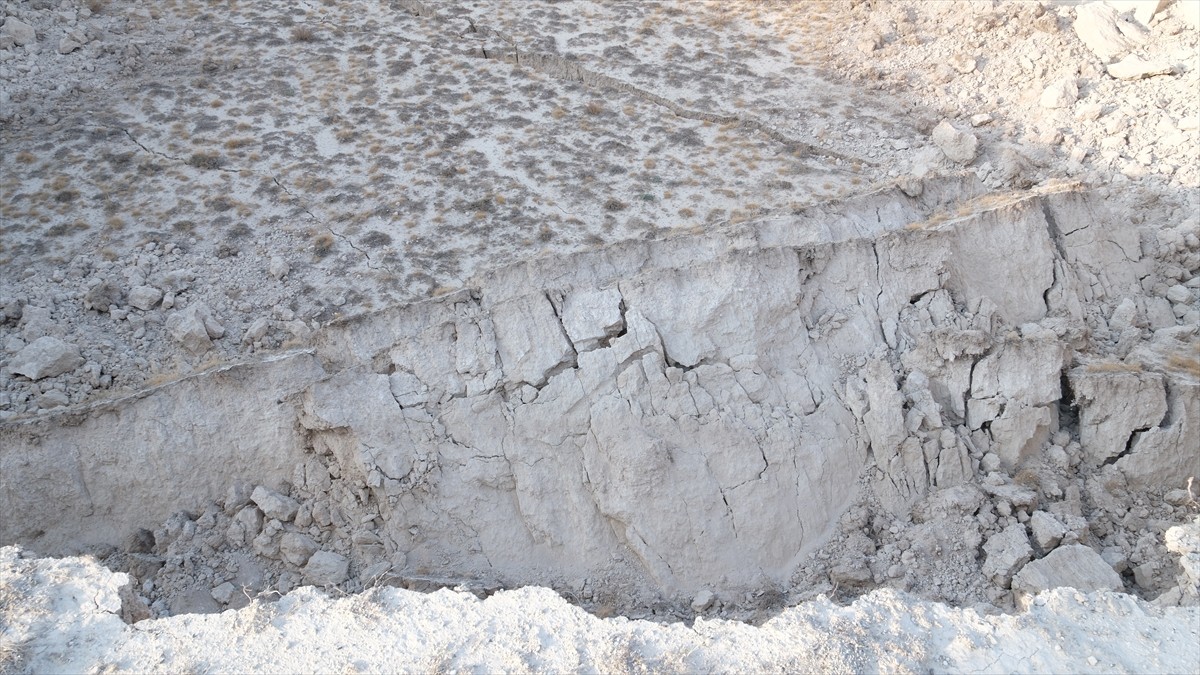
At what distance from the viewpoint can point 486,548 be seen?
32.1 ft

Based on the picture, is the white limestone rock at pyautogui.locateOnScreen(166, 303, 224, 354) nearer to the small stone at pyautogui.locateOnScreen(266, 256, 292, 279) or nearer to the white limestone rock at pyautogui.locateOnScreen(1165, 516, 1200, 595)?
the small stone at pyautogui.locateOnScreen(266, 256, 292, 279)

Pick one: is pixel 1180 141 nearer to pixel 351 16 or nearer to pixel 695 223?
pixel 695 223

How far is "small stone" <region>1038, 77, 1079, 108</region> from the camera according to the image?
14781 millimetres

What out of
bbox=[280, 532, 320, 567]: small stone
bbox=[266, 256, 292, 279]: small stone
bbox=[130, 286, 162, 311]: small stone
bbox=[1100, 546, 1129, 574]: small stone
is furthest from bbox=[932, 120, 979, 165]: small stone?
bbox=[130, 286, 162, 311]: small stone

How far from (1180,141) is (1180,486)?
5957mm

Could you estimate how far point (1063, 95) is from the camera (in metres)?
14.8

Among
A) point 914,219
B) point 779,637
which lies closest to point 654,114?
point 914,219

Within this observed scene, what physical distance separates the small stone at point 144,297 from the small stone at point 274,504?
3302mm

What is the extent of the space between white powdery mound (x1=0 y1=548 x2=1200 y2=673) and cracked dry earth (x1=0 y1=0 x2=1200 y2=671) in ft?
0.08

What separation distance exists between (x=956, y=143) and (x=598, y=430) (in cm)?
777

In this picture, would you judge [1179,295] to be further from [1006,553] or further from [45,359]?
[45,359]

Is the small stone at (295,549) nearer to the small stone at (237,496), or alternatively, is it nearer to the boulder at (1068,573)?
the small stone at (237,496)

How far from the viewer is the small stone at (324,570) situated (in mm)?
9281

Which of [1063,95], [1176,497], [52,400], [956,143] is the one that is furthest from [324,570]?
[1063,95]
